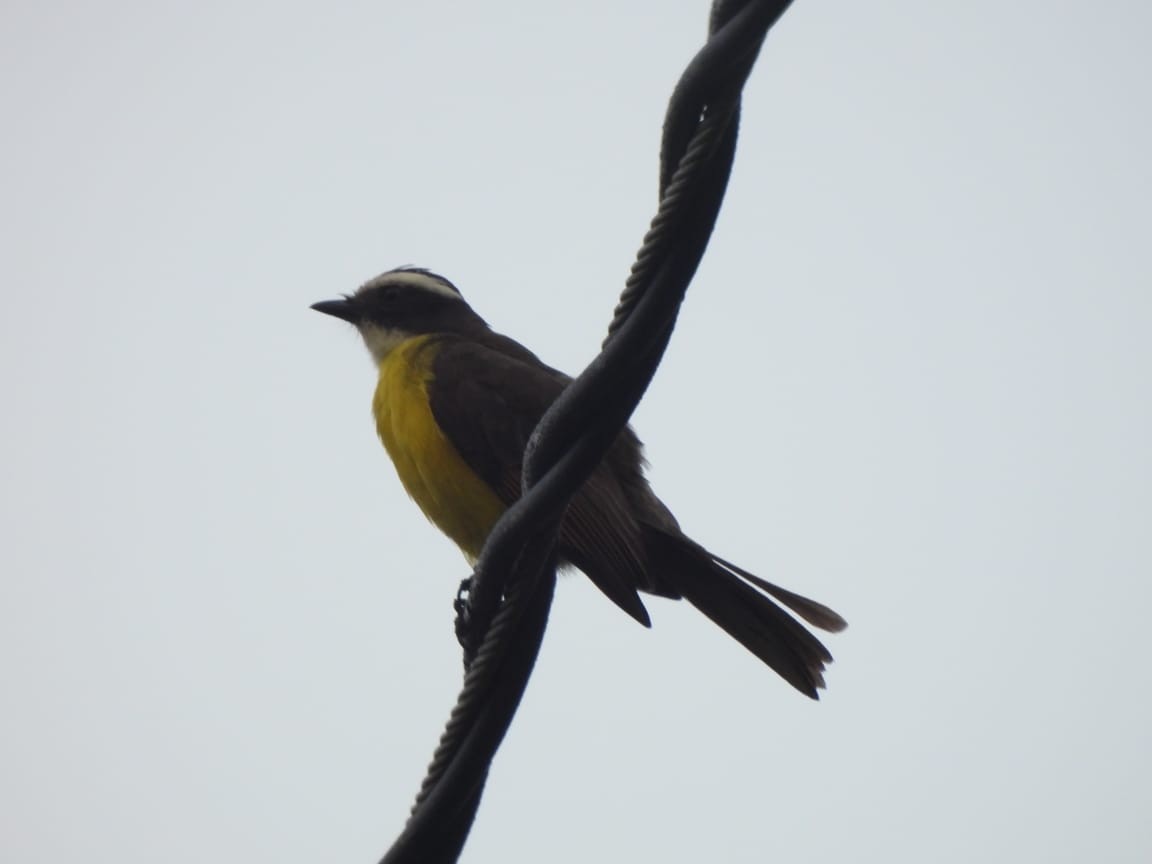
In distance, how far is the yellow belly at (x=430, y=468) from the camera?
195 inches

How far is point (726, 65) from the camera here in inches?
74.3

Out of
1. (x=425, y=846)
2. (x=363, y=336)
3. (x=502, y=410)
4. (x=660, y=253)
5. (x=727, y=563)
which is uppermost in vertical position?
(x=363, y=336)

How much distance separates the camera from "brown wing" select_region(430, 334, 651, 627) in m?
4.52

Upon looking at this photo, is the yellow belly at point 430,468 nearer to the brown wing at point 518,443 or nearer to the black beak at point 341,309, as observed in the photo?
the brown wing at point 518,443

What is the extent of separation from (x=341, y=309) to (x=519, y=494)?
2.46 m

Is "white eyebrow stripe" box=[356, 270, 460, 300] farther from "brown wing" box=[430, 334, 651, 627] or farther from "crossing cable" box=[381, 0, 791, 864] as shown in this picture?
"crossing cable" box=[381, 0, 791, 864]

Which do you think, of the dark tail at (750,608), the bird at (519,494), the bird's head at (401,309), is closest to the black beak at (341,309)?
the bird's head at (401,309)

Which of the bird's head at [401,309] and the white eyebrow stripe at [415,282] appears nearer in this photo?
the bird's head at [401,309]

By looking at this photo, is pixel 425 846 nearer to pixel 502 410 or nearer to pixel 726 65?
pixel 726 65

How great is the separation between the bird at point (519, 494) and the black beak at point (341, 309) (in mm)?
739

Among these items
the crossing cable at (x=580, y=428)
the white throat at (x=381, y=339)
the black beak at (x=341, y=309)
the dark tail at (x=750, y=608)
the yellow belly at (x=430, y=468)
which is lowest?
the crossing cable at (x=580, y=428)

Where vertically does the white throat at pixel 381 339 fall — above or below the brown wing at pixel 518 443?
above

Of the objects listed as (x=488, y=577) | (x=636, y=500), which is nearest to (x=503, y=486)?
(x=636, y=500)

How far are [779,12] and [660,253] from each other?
38 centimetres
